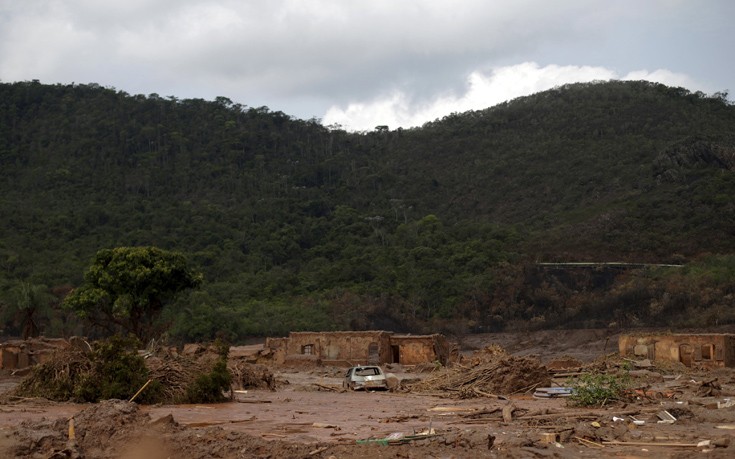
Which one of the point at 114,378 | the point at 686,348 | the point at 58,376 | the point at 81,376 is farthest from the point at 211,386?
the point at 686,348

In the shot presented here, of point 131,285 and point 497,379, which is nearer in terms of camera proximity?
point 497,379

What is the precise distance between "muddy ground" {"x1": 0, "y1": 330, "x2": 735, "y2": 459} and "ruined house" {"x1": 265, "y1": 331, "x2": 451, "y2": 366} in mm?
18852

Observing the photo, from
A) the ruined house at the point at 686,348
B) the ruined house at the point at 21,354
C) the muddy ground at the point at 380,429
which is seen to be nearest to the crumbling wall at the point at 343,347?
the ruined house at the point at 686,348

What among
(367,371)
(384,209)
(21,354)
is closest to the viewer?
(367,371)

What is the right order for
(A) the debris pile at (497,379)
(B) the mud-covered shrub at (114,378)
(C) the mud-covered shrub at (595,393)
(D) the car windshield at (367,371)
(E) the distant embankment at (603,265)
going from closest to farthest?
(C) the mud-covered shrub at (595,393), (B) the mud-covered shrub at (114,378), (A) the debris pile at (497,379), (D) the car windshield at (367,371), (E) the distant embankment at (603,265)

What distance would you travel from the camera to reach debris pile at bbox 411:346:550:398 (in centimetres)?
2308

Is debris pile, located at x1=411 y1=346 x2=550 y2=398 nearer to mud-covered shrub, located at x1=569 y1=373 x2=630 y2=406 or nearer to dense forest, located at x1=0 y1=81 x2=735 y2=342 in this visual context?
mud-covered shrub, located at x1=569 y1=373 x2=630 y2=406

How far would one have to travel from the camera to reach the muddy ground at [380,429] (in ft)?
36.5

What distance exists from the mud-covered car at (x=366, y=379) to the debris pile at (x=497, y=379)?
193 centimetres

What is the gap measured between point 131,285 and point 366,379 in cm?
2214

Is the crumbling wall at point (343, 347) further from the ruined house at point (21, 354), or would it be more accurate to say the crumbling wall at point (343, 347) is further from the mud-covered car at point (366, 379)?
the mud-covered car at point (366, 379)

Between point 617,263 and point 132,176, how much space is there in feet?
187

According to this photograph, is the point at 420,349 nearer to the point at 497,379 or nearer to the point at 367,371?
the point at 367,371

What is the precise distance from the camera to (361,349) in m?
41.5
